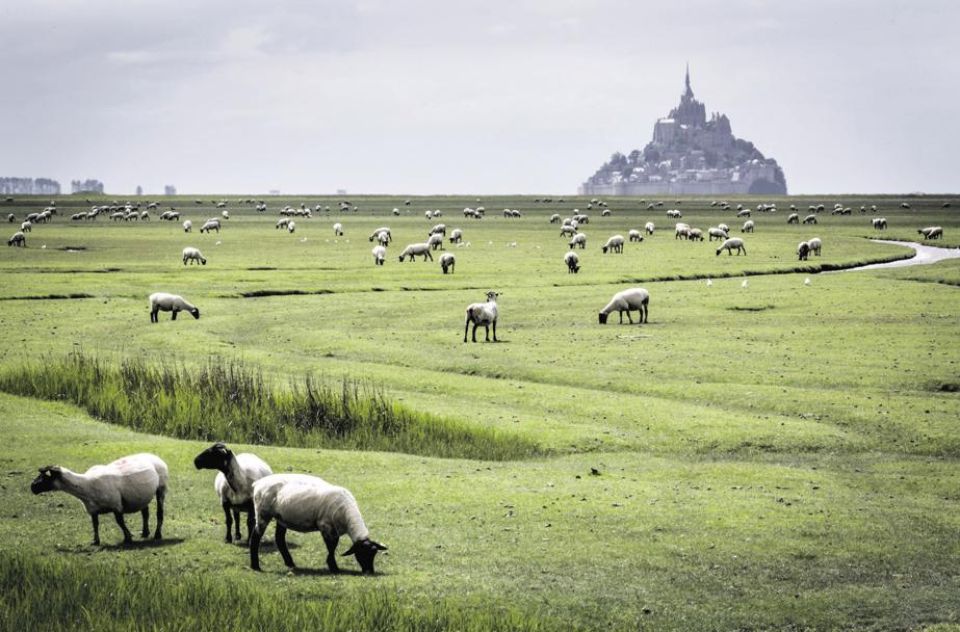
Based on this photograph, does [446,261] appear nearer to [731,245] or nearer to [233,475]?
[731,245]

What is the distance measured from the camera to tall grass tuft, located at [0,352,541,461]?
1092 inches

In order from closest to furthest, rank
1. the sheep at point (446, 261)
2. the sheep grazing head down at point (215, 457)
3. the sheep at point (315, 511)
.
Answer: the sheep at point (315, 511)
the sheep grazing head down at point (215, 457)
the sheep at point (446, 261)

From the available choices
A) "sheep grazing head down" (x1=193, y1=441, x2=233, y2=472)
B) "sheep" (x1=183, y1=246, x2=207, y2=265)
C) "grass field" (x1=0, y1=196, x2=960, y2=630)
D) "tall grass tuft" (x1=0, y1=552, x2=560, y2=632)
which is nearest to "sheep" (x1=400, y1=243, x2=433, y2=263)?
"sheep" (x1=183, y1=246, x2=207, y2=265)

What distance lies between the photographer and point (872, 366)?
3691 centimetres

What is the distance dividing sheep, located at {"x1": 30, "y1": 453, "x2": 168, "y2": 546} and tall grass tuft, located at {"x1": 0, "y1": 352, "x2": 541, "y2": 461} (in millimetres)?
10568

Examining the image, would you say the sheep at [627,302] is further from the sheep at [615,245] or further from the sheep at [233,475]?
the sheep at [615,245]

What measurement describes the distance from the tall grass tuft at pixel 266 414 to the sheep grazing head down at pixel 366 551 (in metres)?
10.9

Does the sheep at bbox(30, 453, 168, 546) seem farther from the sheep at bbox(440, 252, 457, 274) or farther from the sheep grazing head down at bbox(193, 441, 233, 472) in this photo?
the sheep at bbox(440, 252, 457, 274)

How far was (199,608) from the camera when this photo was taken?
1472 centimetres

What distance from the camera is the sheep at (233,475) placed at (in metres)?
16.5

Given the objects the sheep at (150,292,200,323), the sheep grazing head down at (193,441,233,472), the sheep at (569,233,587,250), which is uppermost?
the sheep at (569,233,587,250)

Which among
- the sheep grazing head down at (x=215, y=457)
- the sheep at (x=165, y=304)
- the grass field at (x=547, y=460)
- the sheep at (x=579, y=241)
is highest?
the sheep at (x=579, y=241)

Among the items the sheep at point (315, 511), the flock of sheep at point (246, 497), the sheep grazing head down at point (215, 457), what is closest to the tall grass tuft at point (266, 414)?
the flock of sheep at point (246, 497)

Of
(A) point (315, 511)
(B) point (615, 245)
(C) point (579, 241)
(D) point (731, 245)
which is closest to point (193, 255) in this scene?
(C) point (579, 241)
